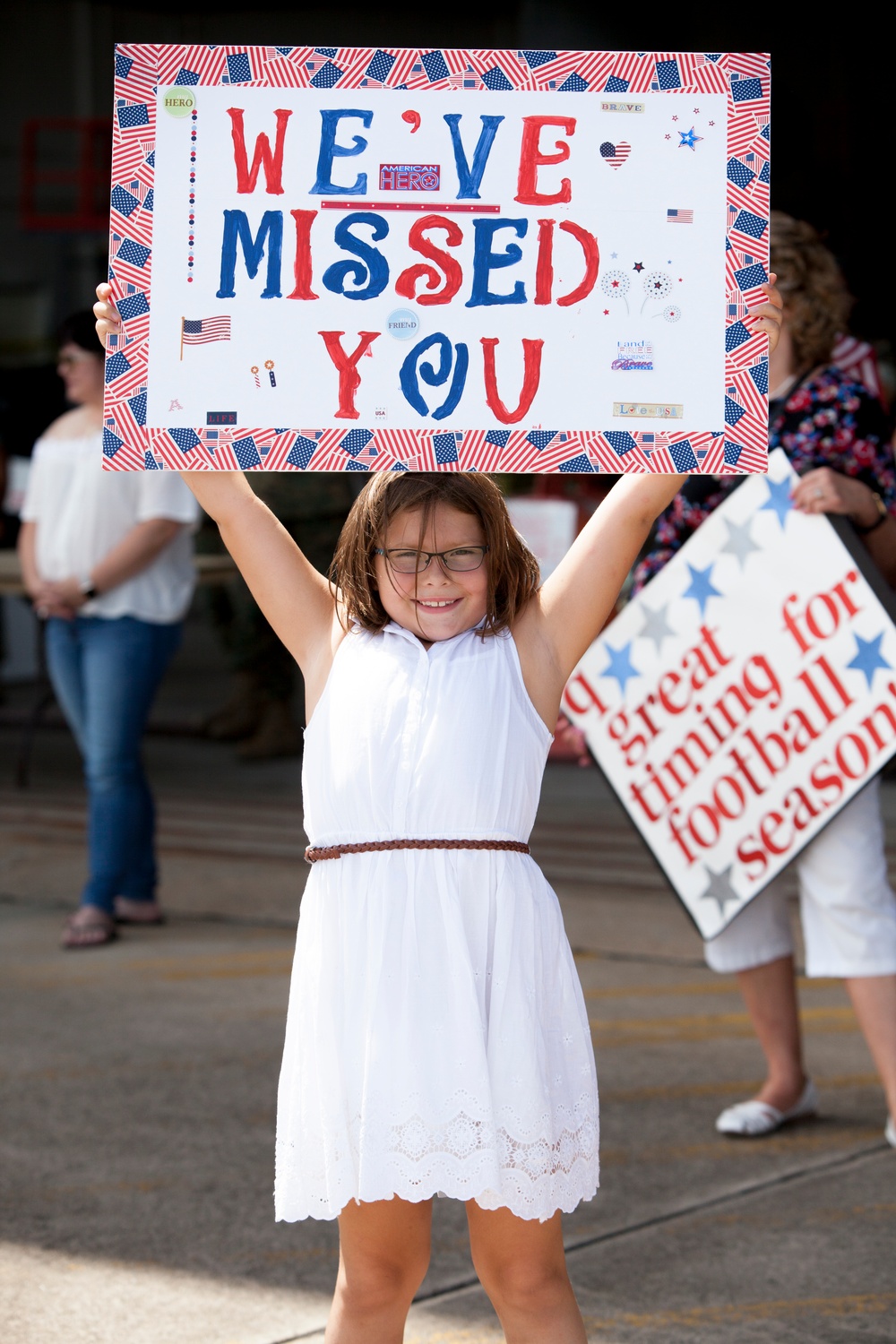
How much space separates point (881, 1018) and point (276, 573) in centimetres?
175

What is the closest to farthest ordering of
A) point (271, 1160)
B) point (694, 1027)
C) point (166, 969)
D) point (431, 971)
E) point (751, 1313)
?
point (431, 971)
point (751, 1313)
point (271, 1160)
point (694, 1027)
point (166, 969)

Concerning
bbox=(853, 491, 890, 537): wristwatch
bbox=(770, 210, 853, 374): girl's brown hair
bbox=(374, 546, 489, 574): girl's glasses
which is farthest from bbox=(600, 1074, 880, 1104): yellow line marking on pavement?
bbox=(374, 546, 489, 574): girl's glasses

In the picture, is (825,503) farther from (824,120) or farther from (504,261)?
(824,120)

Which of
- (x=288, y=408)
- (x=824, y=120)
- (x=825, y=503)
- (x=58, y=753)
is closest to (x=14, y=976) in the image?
(x=825, y=503)

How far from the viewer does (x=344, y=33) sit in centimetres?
1053

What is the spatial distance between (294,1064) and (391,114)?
48.9 inches

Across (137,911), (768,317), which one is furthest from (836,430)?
(137,911)

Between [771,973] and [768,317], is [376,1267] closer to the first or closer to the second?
[768,317]

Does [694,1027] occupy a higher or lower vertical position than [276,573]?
lower

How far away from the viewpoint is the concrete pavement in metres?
2.93

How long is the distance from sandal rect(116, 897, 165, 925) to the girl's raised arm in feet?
11.1

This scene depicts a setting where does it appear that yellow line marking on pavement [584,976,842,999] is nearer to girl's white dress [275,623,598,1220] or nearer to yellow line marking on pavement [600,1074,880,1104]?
yellow line marking on pavement [600,1074,880,1104]

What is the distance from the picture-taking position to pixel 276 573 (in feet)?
8.00

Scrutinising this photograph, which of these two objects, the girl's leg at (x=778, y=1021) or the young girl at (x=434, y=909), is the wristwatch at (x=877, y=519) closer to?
the girl's leg at (x=778, y=1021)
